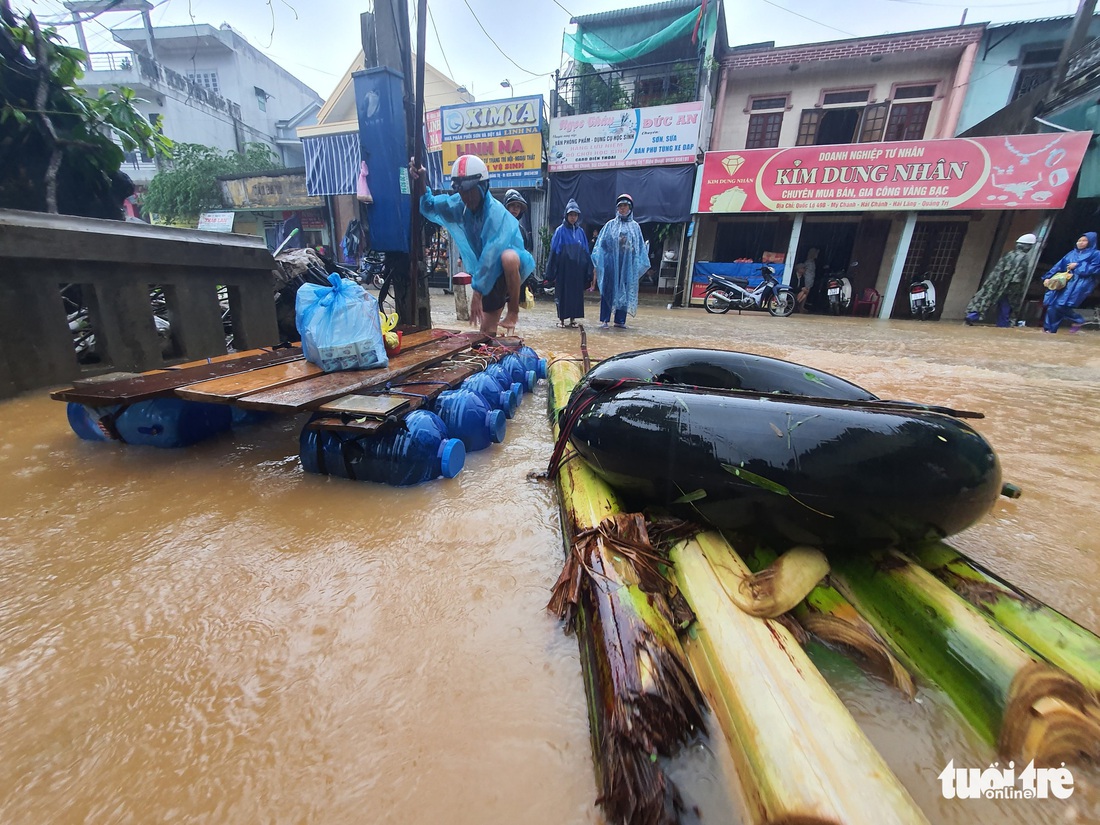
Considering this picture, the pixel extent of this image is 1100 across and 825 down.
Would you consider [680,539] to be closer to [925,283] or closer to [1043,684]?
[1043,684]

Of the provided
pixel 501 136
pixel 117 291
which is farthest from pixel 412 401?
pixel 501 136

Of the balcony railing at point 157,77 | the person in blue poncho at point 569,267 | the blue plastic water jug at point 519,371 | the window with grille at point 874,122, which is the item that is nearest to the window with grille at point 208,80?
the balcony railing at point 157,77

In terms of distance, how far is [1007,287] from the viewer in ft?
30.8

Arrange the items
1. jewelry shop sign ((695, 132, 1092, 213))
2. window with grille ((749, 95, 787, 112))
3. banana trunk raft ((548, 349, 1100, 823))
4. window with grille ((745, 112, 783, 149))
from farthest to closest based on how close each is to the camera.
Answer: window with grille ((745, 112, 783, 149)), window with grille ((749, 95, 787, 112)), jewelry shop sign ((695, 132, 1092, 213)), banana trunk raft ((548, 349, 1100, 823))

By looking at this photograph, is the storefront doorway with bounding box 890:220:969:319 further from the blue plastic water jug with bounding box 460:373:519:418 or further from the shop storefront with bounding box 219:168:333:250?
the shop storefront with bounding box 219:168:333:250

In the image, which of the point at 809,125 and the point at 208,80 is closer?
the point at 809,125

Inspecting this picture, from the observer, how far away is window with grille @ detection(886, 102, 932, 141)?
36.3 ft

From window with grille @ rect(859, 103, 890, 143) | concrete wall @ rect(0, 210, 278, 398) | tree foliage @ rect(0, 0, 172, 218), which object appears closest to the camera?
concrete wall @ rect(0, 210, 278, 398)

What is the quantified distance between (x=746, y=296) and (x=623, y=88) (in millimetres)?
6630

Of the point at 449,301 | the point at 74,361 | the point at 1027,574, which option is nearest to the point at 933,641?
the point at 1027,574

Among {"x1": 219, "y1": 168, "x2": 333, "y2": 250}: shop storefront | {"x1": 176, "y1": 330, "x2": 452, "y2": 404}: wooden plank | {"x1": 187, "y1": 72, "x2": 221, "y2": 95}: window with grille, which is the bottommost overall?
{"x1": 176, "y1": 330, "x2": 452, "y2": 404}: wooden plank

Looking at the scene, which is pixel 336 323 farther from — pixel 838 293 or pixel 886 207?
pixel 838 293

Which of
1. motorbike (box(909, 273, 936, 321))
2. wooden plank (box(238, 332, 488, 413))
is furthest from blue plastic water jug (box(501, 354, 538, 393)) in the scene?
motorbike (box(909, 273, 936, 321))

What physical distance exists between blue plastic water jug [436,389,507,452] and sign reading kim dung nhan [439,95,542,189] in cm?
1105
